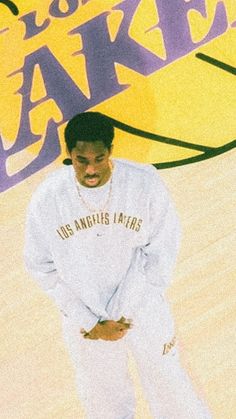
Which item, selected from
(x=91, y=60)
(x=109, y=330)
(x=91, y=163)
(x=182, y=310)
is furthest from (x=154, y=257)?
(x=91, y=60)

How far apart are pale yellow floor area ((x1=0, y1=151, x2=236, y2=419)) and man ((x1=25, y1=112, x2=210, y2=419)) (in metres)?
0.27

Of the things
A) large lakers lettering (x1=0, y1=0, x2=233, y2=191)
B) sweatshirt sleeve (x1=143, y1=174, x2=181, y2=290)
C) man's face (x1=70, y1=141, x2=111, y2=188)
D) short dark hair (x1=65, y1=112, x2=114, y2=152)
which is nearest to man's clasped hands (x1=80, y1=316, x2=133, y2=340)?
sweatshirt sleeve (x1=143, y1=174, x2=181, y2=290)

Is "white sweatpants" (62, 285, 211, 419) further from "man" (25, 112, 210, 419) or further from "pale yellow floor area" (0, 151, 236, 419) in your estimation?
"pale yellow floor area" (0, 151, 236, 419)

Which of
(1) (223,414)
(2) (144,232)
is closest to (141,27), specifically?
(2) (144,232)

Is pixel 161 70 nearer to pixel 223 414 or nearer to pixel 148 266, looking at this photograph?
pixel 148 266

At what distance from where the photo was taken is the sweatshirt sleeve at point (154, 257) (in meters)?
2.02

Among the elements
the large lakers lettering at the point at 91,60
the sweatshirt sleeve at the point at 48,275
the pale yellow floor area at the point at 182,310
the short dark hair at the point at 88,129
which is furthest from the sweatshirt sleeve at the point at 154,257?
the large lakers lettering at the point at 91,60

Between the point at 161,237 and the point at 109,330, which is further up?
the point at 161,237

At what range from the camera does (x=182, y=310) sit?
108 inches

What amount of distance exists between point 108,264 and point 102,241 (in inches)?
3.5

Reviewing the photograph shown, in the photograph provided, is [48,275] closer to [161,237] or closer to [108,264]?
[108,264]

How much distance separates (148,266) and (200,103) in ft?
4.01

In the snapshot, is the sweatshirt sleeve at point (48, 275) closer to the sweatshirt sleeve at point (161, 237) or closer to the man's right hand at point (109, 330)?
the man's right hand at point (109, 330)

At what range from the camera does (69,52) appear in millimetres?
3049
